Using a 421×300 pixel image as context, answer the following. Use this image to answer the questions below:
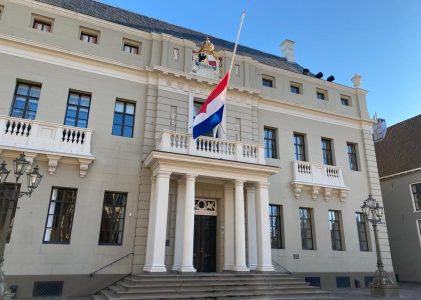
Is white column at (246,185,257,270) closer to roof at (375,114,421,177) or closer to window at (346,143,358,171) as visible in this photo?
window at (346,143,358,171)

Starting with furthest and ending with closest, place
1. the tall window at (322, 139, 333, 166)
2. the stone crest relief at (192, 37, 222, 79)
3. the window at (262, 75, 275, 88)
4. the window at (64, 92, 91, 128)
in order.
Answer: the tall window at (322, 139, 333, 166) → the window at (262, 75, 275, 88) → the stone crest relief at (192, 37, 222, 79) → the window at (64, 92, 91, 128)

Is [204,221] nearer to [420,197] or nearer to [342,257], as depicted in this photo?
[342,257]

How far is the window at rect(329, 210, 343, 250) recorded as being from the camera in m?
17.4

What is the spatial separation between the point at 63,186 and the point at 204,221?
20.1 ft

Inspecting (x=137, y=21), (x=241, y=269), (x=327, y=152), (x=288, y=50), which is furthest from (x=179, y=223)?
(x=288, y=50)

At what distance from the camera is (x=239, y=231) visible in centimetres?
1352

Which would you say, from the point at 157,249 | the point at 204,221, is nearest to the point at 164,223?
the point at 157,249

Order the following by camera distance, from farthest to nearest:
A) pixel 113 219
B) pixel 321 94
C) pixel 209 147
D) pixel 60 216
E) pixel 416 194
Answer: pixel 416 194
pixel 321 94
pixel 209 147
pixel 113 219
pixel 60 216

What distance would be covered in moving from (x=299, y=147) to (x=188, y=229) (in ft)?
29.8

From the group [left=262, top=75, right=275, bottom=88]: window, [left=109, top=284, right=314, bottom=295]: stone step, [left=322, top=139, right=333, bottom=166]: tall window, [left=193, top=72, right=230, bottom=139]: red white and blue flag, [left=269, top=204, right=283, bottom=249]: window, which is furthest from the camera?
[left=322, top=139, right=333, bottom=166]: tall window

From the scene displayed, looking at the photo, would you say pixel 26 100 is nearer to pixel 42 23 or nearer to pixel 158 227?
pixel 42 23

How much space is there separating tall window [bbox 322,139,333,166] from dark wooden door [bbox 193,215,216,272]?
8019 mm

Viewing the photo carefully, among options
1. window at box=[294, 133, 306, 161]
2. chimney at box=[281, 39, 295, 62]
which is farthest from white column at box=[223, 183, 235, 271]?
chimney at box=[281, 39, 295, 62]

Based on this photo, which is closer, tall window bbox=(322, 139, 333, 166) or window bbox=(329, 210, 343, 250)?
window bbox=(329, 210, 343, 250)
